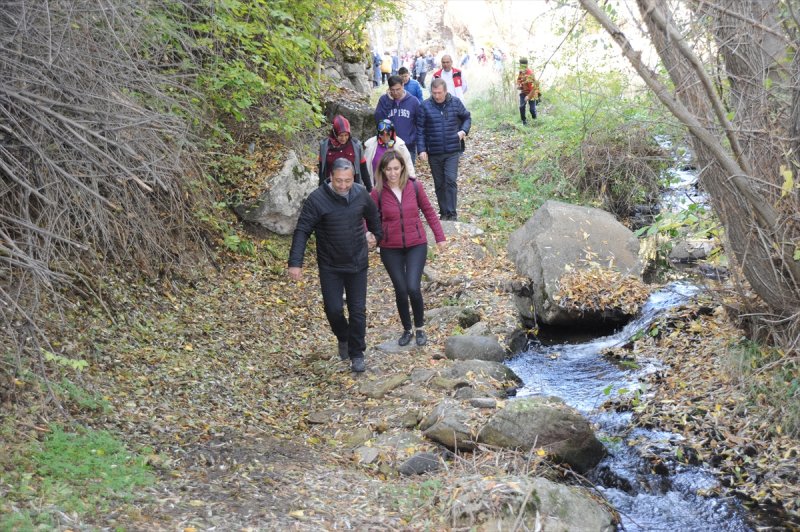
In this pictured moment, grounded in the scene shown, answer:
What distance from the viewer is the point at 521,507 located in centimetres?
460

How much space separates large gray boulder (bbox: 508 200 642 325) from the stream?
411 mm

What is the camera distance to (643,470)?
19.8 feet

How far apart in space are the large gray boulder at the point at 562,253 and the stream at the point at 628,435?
16.2 inches

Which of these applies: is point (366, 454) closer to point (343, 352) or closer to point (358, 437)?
point (358, 437)

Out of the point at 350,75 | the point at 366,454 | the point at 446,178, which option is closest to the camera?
the point at 366,454

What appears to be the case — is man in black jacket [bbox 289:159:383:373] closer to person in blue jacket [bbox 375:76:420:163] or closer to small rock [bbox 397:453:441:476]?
small rock [bbox 397:453:441:476]

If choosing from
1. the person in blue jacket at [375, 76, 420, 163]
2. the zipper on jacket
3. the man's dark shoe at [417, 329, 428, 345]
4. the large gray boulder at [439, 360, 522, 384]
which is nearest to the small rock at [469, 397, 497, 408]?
the large gray boulder at [439, 360, 522, 384]

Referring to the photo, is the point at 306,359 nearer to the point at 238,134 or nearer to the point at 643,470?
the point at 643,470

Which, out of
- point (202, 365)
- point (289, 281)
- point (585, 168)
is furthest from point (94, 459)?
point (585, 168)

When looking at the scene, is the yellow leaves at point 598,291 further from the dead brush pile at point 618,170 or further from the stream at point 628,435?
the dead brush pile at point 618,170

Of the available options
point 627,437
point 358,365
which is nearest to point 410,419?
point 358,365

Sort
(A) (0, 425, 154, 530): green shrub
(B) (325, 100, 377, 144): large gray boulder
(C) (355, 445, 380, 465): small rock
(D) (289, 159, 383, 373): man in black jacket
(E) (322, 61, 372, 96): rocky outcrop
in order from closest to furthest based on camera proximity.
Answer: (A) (0, 425, 154, 530): green shrub → (C) (355, 445, 380, 465): small rock → (D) (289, 159, 383, 373): man in black jacket → (B) (325, 100, 377, 144): large gray boulder → (E) (322, 61, 372, 96): rocky outcrop

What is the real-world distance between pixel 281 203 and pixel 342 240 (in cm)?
359

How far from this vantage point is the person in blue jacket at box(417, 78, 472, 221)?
11.0 m
